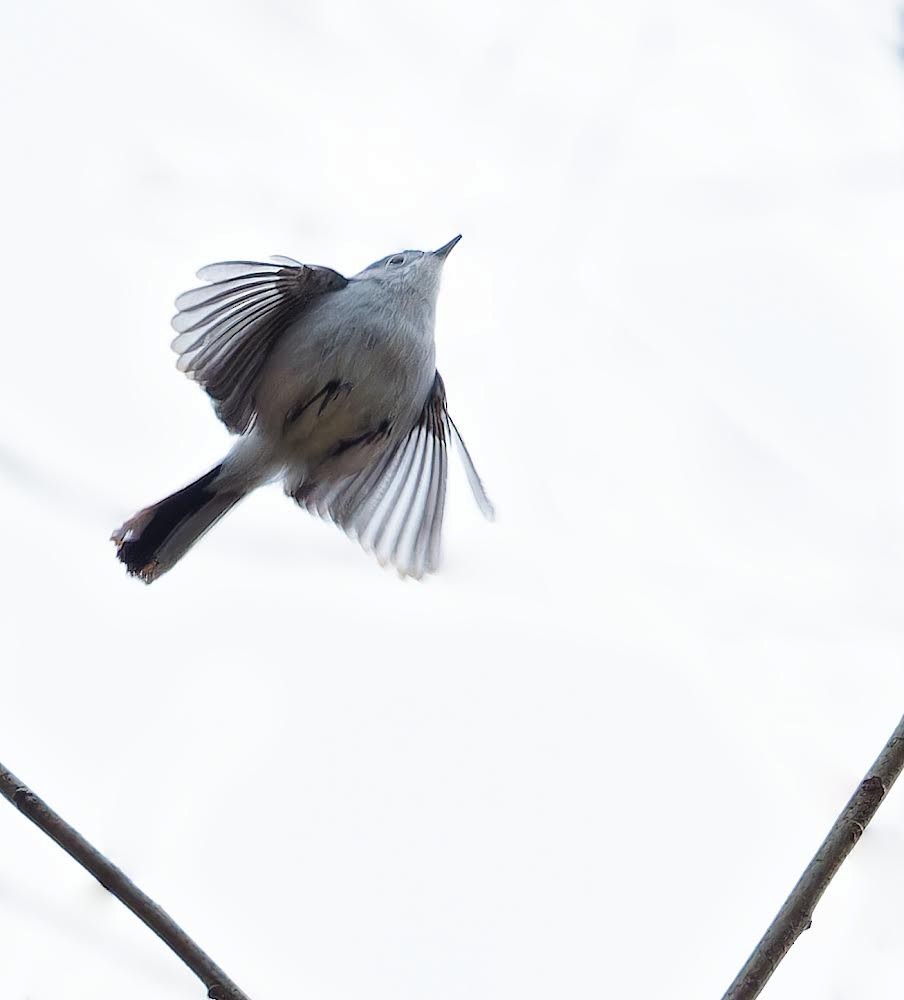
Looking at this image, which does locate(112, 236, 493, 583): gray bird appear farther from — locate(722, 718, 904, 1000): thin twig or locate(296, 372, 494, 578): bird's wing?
locate(722, 718, 904, 1000): thin twig

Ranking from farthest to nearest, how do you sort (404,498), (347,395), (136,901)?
(404,498) < (347,395) < (136,901)

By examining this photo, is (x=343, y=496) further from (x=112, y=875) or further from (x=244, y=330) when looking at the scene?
(x=112, y=875)

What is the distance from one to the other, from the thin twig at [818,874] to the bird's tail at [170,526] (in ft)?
3.42

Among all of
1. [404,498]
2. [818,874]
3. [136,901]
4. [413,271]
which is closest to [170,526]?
[404,498]

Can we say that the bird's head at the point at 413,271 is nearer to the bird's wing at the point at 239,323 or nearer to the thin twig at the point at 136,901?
the bird's wing at the point at 239,323

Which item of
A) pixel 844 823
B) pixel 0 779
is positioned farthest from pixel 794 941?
pixel 0 779

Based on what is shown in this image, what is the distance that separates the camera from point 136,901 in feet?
3.67

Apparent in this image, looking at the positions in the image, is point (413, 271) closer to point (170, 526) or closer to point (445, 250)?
point (445, 250)

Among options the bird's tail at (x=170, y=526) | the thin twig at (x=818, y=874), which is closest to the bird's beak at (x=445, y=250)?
the bird's tail at (x=170, y=526)

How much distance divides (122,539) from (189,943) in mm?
839

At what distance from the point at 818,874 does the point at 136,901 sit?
24.4 inches

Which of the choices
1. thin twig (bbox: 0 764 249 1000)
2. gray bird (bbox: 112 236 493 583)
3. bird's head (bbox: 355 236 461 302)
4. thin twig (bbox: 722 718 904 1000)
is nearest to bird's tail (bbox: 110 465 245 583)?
gray bird (bbox: 112 236 493 583)

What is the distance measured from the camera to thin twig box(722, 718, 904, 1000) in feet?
3.60

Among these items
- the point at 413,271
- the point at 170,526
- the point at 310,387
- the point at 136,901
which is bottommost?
the point at 136,901
